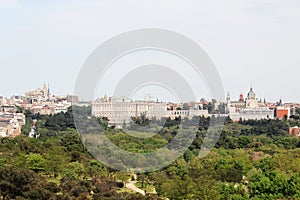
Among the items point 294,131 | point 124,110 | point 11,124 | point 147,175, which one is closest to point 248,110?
point 294,131

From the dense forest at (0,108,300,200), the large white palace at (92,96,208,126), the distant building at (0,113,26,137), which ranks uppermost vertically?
the large white palace at (92,96,208,126)

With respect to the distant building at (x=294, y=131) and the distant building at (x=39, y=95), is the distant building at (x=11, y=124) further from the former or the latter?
the distant building at (x=39, y=95)

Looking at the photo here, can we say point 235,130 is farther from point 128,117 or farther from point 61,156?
point 61,156

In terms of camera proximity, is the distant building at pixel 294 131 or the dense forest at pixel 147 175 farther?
the distant building at pixel 294 131

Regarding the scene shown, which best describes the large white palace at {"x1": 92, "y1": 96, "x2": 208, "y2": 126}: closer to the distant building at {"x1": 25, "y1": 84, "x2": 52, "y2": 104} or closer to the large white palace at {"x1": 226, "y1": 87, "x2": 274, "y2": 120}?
the large white palace at {"x1": 226, "y1": 87, "x2": 274, "y2": 120}

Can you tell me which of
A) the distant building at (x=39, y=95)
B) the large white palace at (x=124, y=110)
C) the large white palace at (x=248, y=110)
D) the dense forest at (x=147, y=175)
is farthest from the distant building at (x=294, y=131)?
the distant building at (x=39, y=95)

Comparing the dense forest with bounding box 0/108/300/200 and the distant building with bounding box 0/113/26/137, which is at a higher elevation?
the distant building with bounding box 0/113/26/137

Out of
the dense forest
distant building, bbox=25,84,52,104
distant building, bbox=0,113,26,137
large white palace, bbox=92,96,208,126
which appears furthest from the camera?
distant building, bbox=25,84,52,104

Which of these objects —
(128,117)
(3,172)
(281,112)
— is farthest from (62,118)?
(3,172)

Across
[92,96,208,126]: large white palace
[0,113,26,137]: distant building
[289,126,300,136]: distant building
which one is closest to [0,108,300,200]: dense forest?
[289,126,300,136]: distant building
